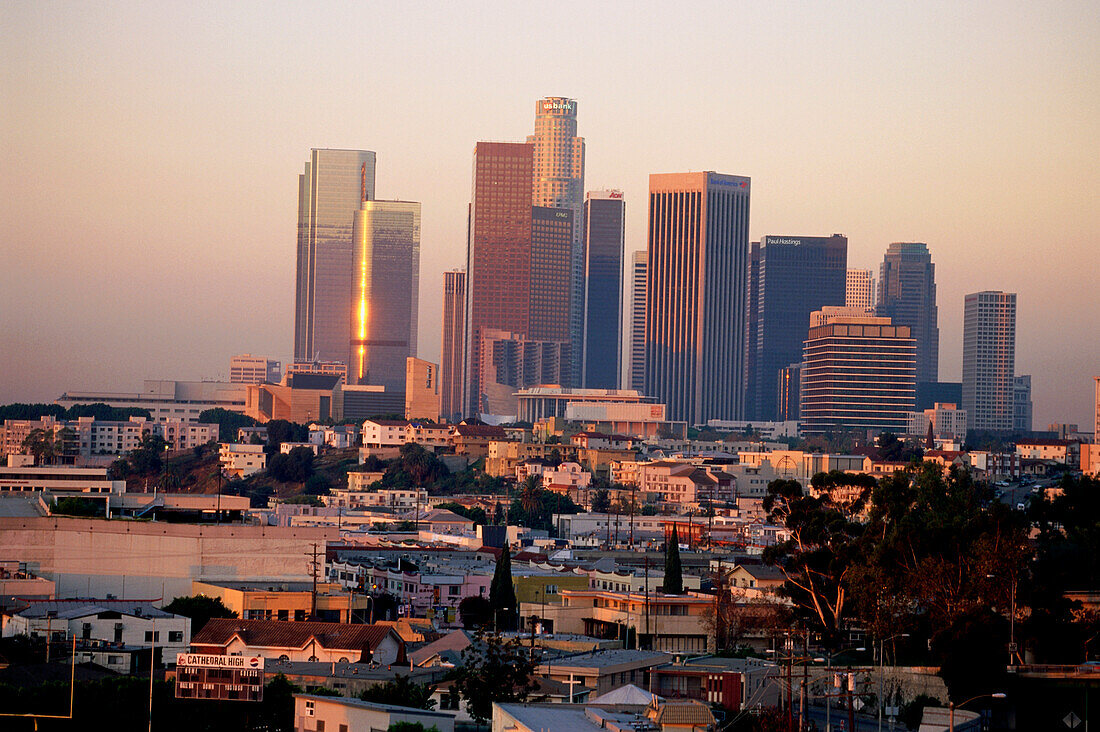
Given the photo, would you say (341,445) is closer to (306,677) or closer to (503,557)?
(503,557)

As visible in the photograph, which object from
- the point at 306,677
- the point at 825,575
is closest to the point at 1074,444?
the point at 825,575

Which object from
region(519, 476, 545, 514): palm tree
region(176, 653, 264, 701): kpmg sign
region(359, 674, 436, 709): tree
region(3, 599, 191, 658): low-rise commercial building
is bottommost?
region(519, 476, 545, 514): palm tree

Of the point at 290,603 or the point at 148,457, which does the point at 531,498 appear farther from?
the point at 290,603

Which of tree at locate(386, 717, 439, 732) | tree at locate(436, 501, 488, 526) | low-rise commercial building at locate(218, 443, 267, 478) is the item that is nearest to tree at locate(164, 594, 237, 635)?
tree at locate(386, 717, 439, 732)

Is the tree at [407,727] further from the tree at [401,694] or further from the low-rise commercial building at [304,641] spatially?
the low-rise commercial building at [304,641]

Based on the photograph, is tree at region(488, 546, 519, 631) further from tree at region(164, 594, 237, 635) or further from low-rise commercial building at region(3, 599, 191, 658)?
low-rise commercial building at region(3, 599, 191, 658)

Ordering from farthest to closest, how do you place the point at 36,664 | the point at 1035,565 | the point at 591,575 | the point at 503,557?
the point at 591,575 < the point at 503,557 < the point at 1035,565 < the point at 36,664

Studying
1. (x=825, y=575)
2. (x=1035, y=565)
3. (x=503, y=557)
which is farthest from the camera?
(x=503, y=557)

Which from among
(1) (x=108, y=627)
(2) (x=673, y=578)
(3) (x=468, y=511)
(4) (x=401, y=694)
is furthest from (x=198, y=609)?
(3) (x=468, y=511)
